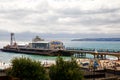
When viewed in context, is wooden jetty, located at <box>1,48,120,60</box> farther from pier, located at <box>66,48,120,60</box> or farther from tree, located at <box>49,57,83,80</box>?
tree, located at <box>49,57,83,80</box>

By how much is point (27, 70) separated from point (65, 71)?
18.3 ft

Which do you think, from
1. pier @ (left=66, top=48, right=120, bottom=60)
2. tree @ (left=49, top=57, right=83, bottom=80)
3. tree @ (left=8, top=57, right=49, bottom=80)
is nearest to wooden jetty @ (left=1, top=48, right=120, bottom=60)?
pier @ (left=66, top=48, right=120, bottom=60)

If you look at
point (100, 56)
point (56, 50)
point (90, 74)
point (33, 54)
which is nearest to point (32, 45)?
point (33, 54)

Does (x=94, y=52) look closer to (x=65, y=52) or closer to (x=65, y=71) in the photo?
(x=65, y=52)

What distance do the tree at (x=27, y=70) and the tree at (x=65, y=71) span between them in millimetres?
1484

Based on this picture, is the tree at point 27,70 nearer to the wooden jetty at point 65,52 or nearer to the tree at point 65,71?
the tree at point 65,71

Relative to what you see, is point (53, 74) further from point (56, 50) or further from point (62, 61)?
point (56, 50)

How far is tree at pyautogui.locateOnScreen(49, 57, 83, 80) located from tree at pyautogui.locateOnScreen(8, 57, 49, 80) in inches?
58.4

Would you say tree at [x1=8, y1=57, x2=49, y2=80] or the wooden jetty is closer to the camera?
tree at [x1=8, y1=57, x2=49, y2=80]

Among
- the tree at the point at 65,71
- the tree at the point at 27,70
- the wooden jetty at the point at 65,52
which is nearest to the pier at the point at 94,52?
the wooden jetty at the point at 65,52

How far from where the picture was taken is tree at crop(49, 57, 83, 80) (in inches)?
1501

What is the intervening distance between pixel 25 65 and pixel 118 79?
520 inches

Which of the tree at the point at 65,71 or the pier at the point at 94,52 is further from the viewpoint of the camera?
the pier at the point at 94,52

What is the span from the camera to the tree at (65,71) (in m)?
38.1
